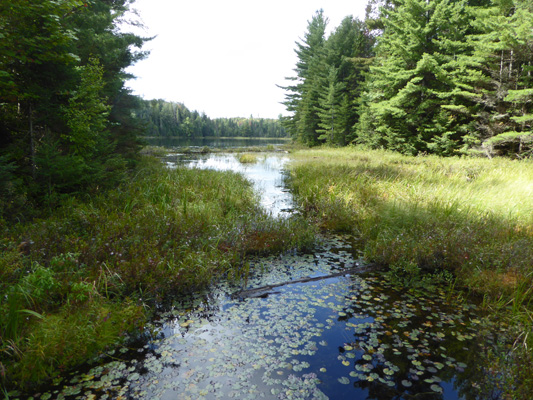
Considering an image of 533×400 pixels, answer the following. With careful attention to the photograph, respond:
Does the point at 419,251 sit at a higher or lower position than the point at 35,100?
lower

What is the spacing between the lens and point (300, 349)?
3.43 metres

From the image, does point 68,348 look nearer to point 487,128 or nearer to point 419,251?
point 419,251

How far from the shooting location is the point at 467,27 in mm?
18719

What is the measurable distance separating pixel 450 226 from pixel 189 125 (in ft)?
358

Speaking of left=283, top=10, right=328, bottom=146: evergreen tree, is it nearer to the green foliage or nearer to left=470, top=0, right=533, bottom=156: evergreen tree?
left=470, top=0, right=533, bottom=156: evergreen tree

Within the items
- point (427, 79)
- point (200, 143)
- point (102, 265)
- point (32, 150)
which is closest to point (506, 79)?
point (427, 79)

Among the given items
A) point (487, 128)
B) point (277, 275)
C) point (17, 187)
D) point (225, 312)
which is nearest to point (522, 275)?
point (277, 275)

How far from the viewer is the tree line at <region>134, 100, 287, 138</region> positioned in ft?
319

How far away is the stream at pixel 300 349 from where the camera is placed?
283cm

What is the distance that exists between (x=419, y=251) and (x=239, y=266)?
11.5ft

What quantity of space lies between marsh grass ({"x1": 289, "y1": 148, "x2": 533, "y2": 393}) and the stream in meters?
0.61

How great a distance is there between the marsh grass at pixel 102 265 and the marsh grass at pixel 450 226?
182cm

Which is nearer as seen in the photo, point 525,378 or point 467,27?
point 525,378

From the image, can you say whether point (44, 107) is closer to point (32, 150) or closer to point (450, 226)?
point (32, 150)
